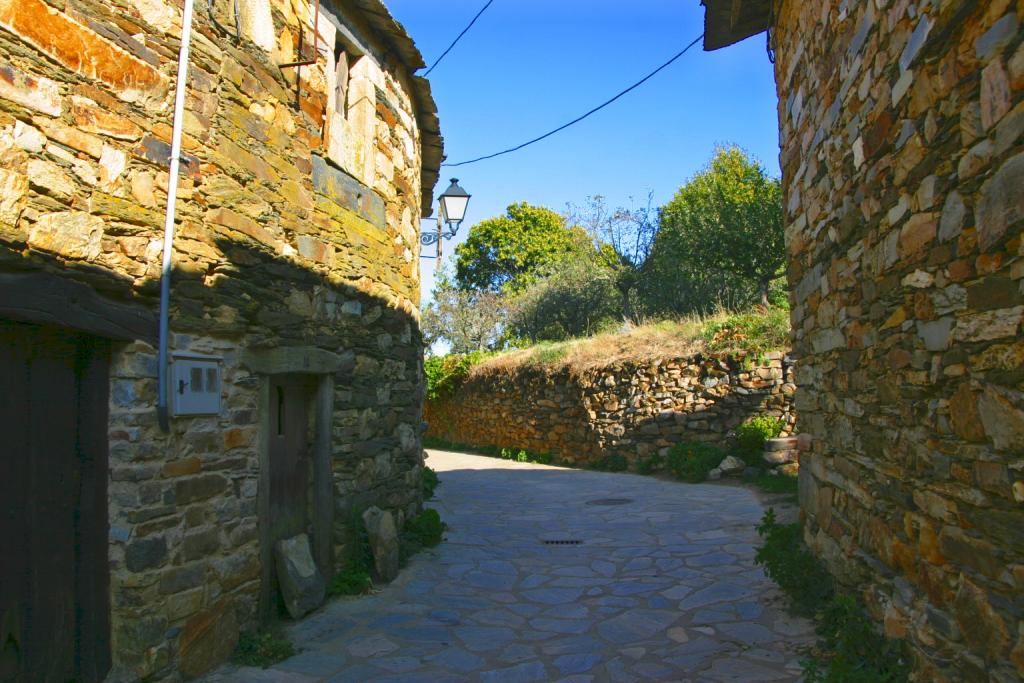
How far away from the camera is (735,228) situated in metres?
17.0

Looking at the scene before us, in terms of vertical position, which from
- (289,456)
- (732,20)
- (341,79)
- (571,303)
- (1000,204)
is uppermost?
(571,303)

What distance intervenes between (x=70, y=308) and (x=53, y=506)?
0.91m

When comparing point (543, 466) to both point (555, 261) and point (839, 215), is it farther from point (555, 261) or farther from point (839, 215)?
point (555, 261)

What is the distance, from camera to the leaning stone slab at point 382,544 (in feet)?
17.7

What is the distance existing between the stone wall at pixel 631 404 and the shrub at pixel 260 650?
21.4ft

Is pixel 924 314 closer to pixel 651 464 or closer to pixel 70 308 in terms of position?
pixel 70 308

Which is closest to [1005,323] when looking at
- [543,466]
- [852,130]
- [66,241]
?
[852,130]

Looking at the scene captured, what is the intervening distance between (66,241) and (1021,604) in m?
3.85

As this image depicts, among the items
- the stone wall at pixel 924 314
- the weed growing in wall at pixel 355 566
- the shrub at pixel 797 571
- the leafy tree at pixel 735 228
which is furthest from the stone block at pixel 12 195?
the leafy tree at pixel 735 228

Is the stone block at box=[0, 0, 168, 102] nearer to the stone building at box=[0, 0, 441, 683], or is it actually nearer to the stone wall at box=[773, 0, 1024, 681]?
the stone building at box=[0, 0, 441, 683]

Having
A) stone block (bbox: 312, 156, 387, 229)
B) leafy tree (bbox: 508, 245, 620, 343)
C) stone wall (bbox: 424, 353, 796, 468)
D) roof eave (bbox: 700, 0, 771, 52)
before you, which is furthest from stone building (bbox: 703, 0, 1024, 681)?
leafy tree (bbox: 508, 245, 620, 343)

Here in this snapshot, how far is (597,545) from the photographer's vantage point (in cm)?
670

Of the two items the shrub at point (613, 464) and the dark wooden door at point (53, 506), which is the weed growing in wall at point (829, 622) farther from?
the shrub at point (613, 464)

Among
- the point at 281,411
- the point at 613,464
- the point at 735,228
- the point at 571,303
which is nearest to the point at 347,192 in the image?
the point at 281,411
